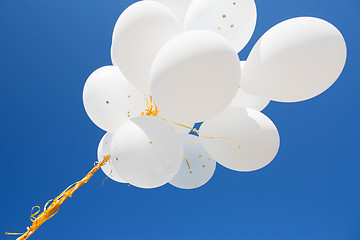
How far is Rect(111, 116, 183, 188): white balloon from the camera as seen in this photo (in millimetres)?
659

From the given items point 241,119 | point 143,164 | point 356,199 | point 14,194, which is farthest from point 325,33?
→ point 14,194

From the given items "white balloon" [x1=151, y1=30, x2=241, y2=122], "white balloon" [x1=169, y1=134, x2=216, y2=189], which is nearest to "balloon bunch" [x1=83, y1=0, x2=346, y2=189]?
"white balloon" [x1=151, y1=30, x2=241, y2=122]

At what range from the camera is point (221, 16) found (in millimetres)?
731

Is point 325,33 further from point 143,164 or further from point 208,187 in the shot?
point 208,187

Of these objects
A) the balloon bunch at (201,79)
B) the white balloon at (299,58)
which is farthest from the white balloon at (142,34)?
the white balloon at (299,58)

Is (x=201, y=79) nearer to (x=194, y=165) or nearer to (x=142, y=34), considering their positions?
(x=142, y=34)

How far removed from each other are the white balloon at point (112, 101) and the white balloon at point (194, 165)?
23cm

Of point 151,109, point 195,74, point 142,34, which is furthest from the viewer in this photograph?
point 151,109

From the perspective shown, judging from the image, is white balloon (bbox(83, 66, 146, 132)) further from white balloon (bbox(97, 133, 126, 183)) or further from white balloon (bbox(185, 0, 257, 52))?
white balloon (bbox(185, 0, 257, 52))

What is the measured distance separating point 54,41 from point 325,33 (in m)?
1.96

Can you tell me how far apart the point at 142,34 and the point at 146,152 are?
1.01ft

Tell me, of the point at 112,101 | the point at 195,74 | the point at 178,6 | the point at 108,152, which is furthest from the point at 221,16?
the point at 108,152

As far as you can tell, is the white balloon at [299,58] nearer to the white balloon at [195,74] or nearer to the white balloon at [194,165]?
the white balloon at [195,74]

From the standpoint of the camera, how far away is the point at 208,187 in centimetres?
221
